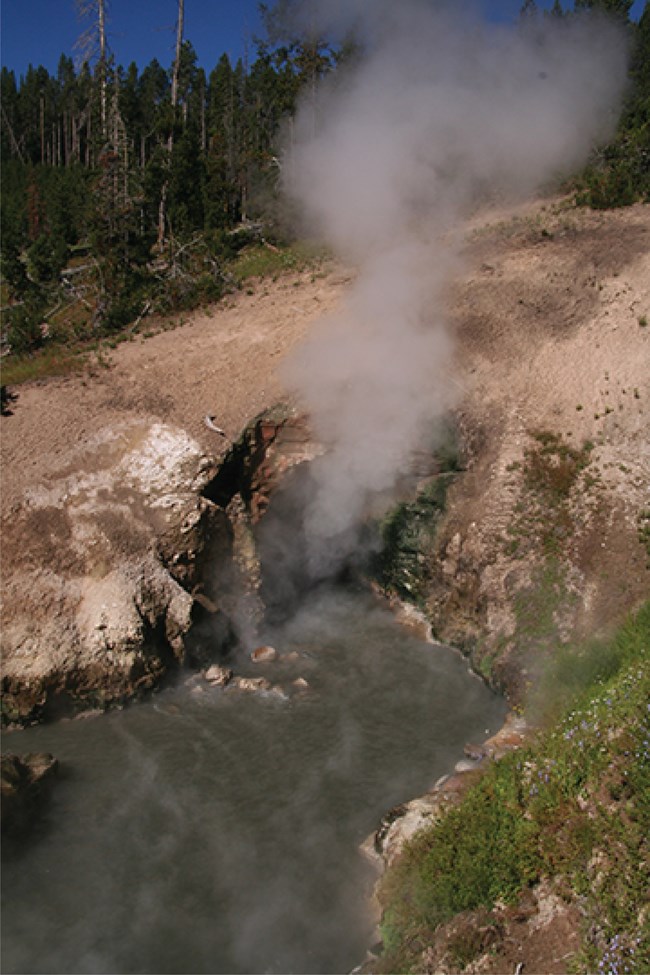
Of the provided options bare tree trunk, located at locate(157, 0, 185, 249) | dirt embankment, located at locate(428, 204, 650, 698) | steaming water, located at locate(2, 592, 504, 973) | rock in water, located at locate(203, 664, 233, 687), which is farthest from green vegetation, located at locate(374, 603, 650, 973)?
bare tree trunk, located at locate(157, 0, 185, 249)

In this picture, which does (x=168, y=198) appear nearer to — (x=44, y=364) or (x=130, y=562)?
(x=44, y=364)

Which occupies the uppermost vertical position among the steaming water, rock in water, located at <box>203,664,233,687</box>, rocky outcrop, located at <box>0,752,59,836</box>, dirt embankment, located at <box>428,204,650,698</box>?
dirt embankment, located at <box>428,204,650,698</box>

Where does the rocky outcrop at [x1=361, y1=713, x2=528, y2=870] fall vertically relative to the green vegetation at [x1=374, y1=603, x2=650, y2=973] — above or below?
below

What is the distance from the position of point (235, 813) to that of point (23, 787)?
2092 mm

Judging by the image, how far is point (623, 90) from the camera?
17.9 metres

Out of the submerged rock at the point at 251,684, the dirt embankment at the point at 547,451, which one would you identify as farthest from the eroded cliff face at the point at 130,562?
the dirt embankment at the point at 547,451

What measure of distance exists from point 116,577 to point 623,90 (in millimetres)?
15988

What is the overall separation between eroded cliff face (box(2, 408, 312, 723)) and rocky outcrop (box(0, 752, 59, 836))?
1.28 meters

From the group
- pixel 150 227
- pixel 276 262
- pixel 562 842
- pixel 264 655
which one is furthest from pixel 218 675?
pixel 150 227

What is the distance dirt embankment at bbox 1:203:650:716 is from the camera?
389 inches

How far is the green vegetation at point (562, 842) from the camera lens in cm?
530

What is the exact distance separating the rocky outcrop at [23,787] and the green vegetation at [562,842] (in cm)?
352

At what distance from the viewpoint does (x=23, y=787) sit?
771 centimetres

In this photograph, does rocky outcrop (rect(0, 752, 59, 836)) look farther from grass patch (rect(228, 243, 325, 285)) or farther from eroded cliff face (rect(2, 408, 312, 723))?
grass patch (rect(228, 243, 325, 285))
